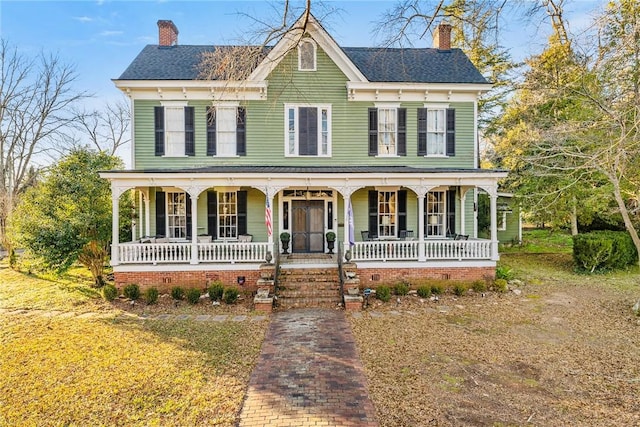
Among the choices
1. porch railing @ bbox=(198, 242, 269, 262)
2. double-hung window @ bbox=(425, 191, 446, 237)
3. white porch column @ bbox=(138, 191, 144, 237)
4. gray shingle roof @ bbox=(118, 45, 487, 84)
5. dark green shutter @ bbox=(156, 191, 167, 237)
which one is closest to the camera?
porch railing @ bbox=(198, 242, 269, 262)

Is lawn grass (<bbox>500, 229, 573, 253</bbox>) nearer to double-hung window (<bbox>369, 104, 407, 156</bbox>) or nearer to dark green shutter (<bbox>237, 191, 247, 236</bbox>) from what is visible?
double-hung window (<bbox>369, 104, 407, 156</bbox>)

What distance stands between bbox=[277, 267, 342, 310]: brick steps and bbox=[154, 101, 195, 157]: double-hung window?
20.9 ft

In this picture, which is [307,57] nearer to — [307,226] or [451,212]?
[307,226]

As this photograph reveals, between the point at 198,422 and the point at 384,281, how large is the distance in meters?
8.19

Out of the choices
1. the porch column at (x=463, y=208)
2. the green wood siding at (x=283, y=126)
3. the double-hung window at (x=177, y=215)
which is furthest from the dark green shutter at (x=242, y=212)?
Result: the porch column at (x=463, y=208)

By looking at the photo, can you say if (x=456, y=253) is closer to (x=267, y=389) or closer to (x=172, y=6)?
(x=267, y=389)

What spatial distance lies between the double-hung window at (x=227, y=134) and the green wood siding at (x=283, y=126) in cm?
20

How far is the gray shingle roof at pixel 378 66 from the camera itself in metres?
13.5

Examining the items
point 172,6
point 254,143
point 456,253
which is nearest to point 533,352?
point 456,253

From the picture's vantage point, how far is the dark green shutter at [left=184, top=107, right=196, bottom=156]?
1341 centimetres

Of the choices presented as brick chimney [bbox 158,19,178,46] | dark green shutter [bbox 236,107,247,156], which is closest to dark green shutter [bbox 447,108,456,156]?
dark green shutter [bbox 236,107,247,156]

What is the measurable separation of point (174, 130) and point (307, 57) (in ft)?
19.4

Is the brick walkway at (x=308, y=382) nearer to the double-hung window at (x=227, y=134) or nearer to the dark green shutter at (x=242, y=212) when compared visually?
the dark green shutter at (x=242, y=212)

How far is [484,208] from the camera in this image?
2084 cm
